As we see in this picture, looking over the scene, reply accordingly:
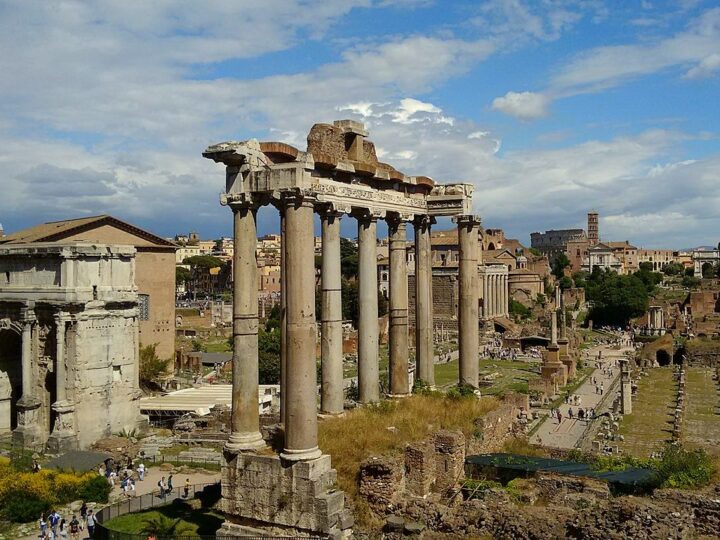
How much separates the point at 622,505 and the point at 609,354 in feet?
186

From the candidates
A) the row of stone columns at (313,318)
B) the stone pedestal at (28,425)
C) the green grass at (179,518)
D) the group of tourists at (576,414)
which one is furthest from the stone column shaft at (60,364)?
the group of tourists at (576,414)

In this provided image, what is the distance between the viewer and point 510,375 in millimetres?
50844

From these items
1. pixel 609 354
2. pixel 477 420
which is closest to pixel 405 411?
pixel 477 420

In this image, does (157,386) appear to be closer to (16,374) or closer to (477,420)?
(16,374)

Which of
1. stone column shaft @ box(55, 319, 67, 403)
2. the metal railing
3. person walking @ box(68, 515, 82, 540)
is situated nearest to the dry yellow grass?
the metal railing

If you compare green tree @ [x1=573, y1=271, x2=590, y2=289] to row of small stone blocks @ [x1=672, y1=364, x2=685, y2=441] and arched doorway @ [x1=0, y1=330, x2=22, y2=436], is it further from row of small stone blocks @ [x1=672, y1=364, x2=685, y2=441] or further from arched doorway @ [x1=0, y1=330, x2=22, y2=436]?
arched doorway @ [x1=0, y1=330, x2=22, y2=436]

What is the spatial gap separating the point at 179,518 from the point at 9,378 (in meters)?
19.3

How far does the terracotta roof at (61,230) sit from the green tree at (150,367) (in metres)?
7.88

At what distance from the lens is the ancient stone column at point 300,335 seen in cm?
1180

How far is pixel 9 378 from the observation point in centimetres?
3067

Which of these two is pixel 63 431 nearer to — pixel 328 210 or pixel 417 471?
pixel 328 210

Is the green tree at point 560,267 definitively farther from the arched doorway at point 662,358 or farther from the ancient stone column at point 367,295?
the ancient stone column at point 367,295

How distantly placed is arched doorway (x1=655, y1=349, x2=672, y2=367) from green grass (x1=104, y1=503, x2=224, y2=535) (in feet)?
173

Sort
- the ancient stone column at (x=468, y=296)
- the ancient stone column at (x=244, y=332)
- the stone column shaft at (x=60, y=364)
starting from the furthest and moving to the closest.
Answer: the stone column shaft at (x=60, y=364) < the ancient stone column at (x=468, y=296) < the ancient stone column at (x=244, y=332)
